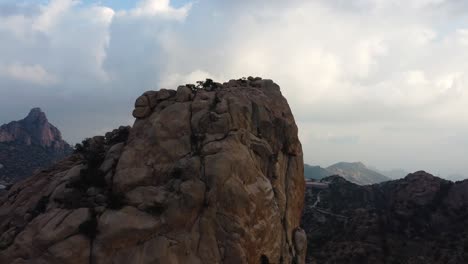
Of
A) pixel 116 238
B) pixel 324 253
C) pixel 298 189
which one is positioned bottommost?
pixel 324 253

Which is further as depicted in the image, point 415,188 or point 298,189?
point 415,188

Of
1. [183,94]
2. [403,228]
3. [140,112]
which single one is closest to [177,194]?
[140,112]

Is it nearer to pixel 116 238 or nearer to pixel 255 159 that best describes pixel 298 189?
pixel 255 159

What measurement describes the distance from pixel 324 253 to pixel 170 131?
7039 centimetres

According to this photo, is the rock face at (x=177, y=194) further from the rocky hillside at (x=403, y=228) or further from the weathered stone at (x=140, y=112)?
the rocky hillside at (x=403, y=228)

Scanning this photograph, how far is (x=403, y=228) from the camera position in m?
105

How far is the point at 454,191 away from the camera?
111562mm

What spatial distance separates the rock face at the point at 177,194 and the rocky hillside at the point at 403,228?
5624 cm

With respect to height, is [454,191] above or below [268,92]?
below

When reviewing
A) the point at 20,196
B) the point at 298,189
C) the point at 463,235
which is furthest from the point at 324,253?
the point at 20,196

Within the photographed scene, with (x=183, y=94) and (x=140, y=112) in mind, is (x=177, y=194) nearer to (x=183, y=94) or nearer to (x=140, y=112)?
(x=140, y=112)

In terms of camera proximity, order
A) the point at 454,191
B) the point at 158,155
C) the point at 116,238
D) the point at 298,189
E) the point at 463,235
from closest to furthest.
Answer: the point at 116,238
the point at 158,155
the point at 298,189
the point at 463,235
the point at 454,191

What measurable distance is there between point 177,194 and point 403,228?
3470 inches

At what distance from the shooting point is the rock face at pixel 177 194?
31.0m
